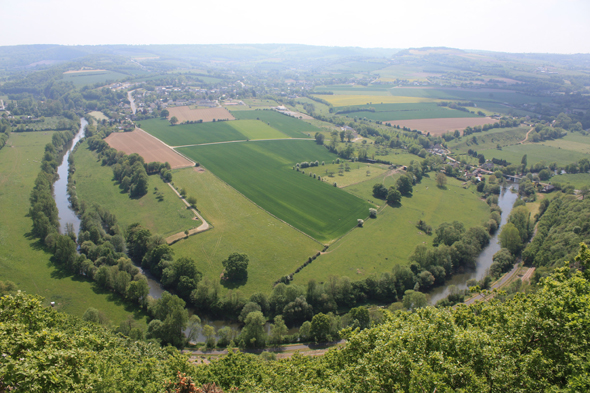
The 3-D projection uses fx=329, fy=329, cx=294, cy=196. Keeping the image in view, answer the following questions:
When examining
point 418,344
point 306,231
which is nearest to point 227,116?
point 306,231

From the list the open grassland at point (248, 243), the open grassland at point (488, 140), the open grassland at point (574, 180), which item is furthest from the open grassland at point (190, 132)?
the open grassland at point (574, 180)

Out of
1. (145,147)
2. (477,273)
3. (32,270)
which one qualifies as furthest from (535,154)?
(32,270)

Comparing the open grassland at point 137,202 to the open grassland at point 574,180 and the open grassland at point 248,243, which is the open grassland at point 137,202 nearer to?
the open grassland at point 248,243

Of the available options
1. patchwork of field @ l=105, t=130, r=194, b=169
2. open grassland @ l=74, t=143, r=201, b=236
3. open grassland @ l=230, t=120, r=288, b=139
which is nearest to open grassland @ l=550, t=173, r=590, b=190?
open grassland @ l=230, t=120, r=288, b=139

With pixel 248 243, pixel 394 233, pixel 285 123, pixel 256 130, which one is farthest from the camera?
pixel 285 123

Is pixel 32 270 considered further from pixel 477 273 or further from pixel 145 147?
pixel 477 273
